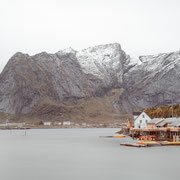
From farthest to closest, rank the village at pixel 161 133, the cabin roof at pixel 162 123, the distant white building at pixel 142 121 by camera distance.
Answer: the distant white building at pixel 142 121
the cabin roof at pixel 162 123
the village at pixel 161 133

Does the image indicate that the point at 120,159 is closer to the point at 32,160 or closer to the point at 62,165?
the point at 62,165

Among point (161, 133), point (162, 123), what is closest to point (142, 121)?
point (162, 123)

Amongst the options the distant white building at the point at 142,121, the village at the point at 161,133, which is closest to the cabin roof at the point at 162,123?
the village at the point at 161,133

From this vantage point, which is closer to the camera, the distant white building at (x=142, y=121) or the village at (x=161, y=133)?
the village at (x=161, y=133)

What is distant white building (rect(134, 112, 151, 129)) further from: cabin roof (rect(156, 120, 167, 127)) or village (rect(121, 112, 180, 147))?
cabin roof (rect(156, 120, 167, 127))

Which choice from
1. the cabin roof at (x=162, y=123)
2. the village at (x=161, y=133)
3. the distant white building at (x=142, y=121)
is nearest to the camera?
the village at (x=161, y=133)

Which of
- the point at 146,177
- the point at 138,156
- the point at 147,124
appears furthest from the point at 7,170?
the point at 147,124

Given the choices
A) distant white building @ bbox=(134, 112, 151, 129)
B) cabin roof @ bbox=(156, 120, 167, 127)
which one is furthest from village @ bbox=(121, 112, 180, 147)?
distant white building @ bbox=(134, 112, 151, 129)

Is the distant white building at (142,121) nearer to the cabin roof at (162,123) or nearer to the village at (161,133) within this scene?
the village at (161,133)

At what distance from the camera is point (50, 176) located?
1962 inches

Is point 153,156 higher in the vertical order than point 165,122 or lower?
lower

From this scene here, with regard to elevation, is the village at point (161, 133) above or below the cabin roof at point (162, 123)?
below

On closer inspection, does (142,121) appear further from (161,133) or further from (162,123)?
(161,133)

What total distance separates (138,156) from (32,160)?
78.8 ft
